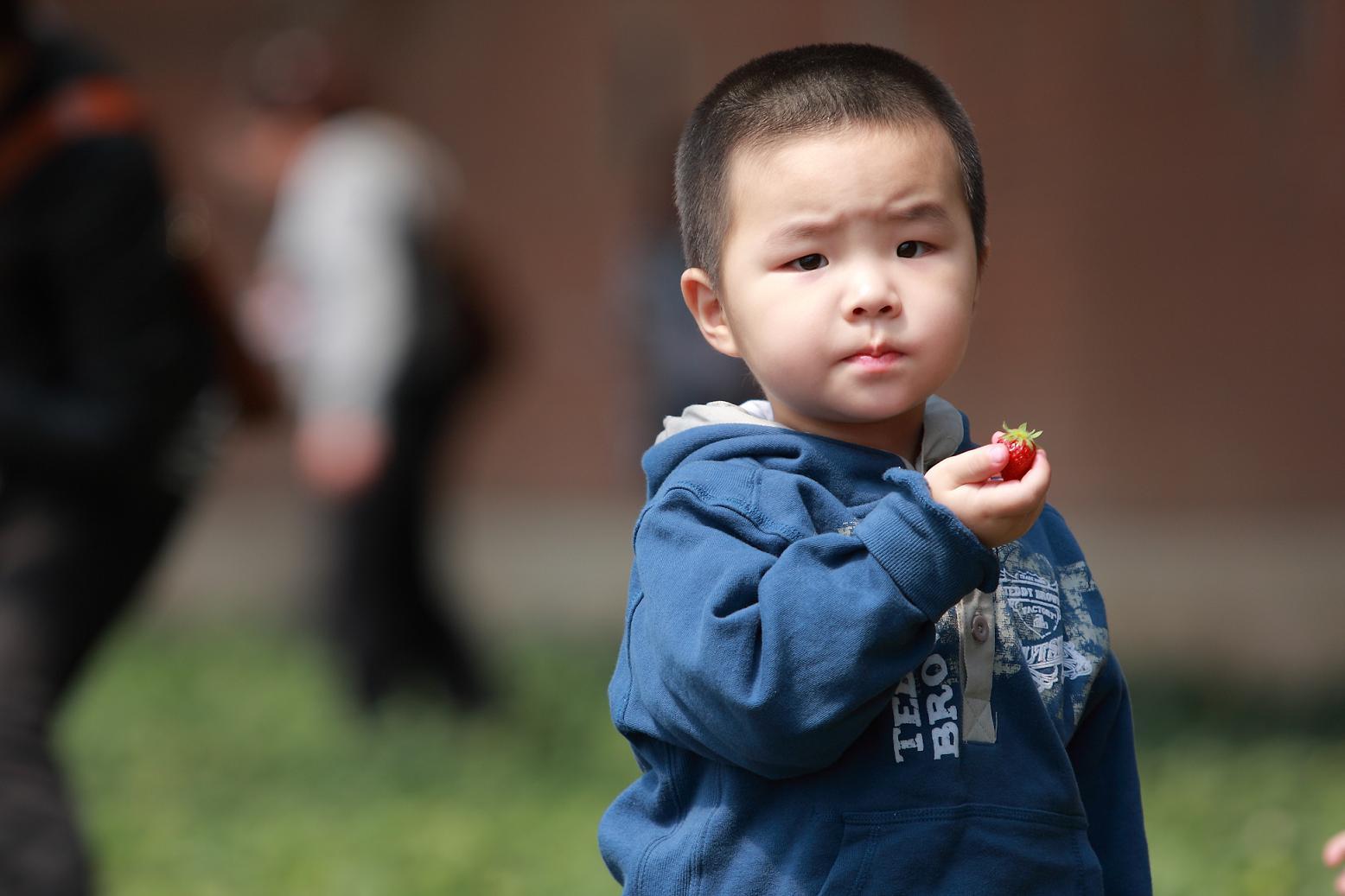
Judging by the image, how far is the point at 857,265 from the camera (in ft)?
5.21

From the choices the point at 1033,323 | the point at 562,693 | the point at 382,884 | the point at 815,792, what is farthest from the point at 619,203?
the point at 815,792

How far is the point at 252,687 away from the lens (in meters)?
6.93

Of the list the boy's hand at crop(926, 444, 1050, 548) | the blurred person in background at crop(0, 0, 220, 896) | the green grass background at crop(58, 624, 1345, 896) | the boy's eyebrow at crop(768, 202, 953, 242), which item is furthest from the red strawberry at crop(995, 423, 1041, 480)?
the green grass background at crop(58, 624, 1345, 896)

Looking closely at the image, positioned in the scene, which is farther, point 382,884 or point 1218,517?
point 1218,517

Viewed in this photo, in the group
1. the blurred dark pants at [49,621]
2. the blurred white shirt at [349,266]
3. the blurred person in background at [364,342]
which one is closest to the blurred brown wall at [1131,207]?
the blurred person in background at [364,342]

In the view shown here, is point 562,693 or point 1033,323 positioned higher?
point 1033,323

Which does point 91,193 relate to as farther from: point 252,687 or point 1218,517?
point 1218,517

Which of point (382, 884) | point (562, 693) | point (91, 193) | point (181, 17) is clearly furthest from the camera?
point (181, 17)

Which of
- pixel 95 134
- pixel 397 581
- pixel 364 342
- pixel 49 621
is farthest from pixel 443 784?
pixel 95 134

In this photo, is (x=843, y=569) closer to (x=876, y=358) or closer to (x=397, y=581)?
(x=876, y=358)

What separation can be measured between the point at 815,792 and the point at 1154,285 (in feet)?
18.9

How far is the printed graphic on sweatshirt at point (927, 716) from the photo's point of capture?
1610 mm

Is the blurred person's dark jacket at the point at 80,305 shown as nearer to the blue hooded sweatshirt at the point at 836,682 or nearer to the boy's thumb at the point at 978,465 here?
the blue hooded sweatshirt at the point at 836,682

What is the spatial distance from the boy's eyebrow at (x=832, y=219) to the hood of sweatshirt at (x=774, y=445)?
18cm
